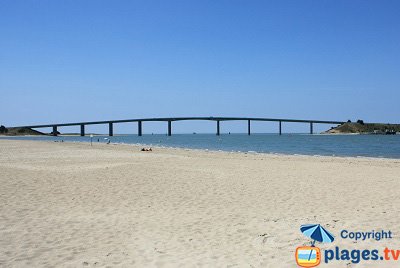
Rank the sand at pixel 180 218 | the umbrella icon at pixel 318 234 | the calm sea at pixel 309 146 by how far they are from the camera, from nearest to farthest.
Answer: the sand at pixel 180 218 → the umbrella icon at pixel 318 234 → the calm sea at pixel 309 146

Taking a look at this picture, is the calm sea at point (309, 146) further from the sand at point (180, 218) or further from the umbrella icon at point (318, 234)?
the umbrella icon at point (318, 234)

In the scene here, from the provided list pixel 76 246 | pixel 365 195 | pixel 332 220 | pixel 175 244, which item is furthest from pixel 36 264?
pixel 365 195

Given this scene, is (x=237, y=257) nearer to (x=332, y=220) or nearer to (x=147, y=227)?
(x=147, y=227)

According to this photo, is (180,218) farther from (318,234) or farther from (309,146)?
(309,146)

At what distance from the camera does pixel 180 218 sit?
8.66 metres

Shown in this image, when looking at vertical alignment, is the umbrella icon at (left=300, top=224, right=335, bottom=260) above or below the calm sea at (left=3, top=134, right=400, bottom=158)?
above

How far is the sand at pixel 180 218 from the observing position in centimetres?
613

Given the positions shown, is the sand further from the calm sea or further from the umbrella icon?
the calm sea

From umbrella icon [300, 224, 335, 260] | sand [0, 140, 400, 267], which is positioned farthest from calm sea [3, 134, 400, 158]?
umbrella icon [300, 224, 335, 260]

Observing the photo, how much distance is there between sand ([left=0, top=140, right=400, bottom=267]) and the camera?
6.13 m

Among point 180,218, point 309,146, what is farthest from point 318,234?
point 309,146

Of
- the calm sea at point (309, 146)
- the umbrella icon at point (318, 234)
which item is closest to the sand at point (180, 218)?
the umbrella icon at point (318, 234)

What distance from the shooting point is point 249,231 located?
7480mm

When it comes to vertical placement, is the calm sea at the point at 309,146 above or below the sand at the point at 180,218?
below
